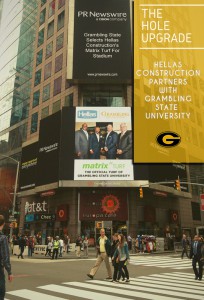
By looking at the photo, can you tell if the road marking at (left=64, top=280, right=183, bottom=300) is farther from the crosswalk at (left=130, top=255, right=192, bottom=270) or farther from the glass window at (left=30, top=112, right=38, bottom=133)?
the glass window at (left=30, top=112, right=38, bottom=133)

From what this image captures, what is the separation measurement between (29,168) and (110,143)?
45.5ft

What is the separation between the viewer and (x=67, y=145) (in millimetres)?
38781

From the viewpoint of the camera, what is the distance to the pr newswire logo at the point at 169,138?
18.1ft

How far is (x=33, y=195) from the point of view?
45812 millimetres

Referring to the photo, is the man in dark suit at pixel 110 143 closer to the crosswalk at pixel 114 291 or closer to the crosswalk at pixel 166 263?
the crosswalk at pixel 166 263

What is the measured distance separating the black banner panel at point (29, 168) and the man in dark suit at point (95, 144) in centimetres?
1052

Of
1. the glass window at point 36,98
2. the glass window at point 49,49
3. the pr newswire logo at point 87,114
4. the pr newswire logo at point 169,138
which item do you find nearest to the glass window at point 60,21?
the glass window at point 49,49

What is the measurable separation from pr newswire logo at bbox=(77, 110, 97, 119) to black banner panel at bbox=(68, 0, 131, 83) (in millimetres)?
4691

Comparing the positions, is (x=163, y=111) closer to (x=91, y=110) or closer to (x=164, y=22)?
(x=164, y=22)

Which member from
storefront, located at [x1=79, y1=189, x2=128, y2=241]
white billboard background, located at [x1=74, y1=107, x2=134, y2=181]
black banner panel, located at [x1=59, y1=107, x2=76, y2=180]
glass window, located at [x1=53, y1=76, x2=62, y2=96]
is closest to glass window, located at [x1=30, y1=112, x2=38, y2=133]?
glass window, located at [x1=53, y1=76, x2=62, y2=96]

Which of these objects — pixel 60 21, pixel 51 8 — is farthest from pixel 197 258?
pixel 51 8

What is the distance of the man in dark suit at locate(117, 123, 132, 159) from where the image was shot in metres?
37.6

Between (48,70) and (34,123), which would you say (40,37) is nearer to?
(48,70)

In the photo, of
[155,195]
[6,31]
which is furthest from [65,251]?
[6,31]
